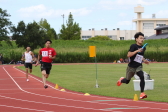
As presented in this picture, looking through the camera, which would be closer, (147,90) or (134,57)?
(134,57)

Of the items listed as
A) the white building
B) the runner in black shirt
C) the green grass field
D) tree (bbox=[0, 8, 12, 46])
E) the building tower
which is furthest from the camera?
the building tower

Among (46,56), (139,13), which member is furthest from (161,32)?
(46,56)

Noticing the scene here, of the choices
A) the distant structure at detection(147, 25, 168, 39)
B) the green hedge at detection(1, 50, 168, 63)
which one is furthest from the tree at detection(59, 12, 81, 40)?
the green hedge at detection(1, 50, 168, 63)

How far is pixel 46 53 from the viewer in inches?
624

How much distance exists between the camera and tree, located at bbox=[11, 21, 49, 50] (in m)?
57.6

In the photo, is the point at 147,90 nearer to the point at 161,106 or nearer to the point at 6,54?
the point at 161,106

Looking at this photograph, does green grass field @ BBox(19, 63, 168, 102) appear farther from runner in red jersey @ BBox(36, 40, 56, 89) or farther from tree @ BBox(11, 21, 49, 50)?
tree @ BBox(11, 21, 49, 50)

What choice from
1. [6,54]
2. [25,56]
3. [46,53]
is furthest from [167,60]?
[46,53]

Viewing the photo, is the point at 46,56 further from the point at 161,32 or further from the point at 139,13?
the point at 139,13

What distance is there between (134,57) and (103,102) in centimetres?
176

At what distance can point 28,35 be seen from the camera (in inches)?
2255

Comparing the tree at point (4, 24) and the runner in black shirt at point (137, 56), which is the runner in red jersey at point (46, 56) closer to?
the runner in black shirt at point (137, 56)

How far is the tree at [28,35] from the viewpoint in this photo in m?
57.6

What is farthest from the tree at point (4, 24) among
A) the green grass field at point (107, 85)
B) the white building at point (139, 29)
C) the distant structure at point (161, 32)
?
the white building at point (139, 29)
